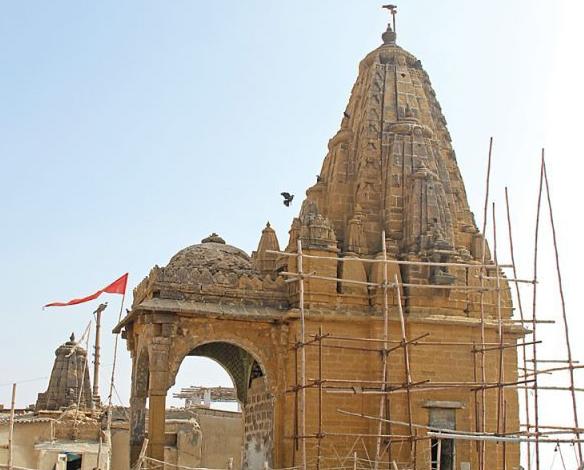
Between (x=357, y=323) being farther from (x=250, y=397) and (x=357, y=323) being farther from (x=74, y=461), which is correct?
(x=74, y=461)

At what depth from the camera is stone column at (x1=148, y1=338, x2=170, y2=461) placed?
2000 centimetres

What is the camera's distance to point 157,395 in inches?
792

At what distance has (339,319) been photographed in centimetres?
2112

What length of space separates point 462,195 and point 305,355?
724 cm

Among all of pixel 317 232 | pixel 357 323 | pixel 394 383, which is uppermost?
pixel 317 232

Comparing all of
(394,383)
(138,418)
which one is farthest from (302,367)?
(138,418)

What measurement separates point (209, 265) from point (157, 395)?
3.50 meters

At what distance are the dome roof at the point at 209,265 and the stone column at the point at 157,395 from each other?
1.70 m

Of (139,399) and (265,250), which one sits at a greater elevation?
(265,250)

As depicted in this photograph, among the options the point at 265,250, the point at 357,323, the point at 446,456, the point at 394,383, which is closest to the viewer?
the point at 394,383

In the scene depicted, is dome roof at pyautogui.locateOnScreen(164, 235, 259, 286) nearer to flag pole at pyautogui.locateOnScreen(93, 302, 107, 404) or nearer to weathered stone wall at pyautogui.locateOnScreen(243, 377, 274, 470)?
weathered stone wall at pyautogui.locateOnScreen(243, 377, 274, 470)

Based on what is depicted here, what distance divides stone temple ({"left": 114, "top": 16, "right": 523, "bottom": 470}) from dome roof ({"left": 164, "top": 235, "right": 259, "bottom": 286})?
0.04m

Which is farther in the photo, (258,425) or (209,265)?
(258,425)

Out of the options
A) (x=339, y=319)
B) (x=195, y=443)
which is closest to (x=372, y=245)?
(x=339, y=319)
